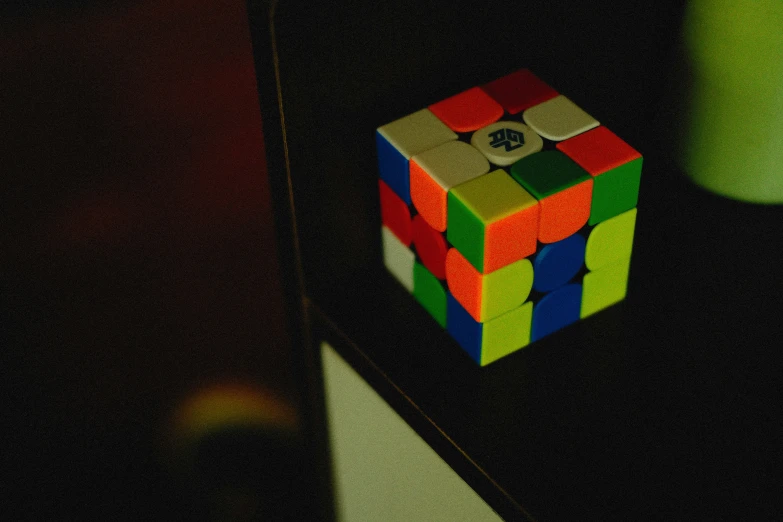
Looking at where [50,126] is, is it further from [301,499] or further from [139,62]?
[301,499]

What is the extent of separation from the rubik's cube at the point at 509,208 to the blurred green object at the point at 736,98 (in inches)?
5.5

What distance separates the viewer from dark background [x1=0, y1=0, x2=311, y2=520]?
124 centimetres

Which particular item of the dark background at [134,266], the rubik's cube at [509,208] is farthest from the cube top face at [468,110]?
the dark background at [134,266]

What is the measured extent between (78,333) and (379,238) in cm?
65

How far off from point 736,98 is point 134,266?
96 cm

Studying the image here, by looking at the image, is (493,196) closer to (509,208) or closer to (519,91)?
(509,208)

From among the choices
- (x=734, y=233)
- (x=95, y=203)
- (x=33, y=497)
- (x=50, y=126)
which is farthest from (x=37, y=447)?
(x=734, y=233)

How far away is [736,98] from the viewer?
2.52ft

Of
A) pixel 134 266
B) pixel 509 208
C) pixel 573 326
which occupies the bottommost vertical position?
pixel 134 266

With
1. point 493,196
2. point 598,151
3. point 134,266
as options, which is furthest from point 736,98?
point 134,266

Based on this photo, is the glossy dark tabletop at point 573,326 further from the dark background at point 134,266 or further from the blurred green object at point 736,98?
the dark background at point 134,266

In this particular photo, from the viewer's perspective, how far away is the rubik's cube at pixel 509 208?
0.67 m

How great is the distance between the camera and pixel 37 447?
1301 mm

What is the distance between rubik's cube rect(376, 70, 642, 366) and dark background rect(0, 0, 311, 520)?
564mm
